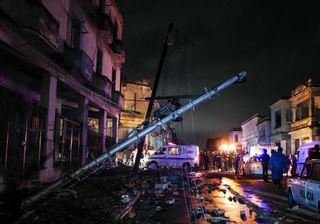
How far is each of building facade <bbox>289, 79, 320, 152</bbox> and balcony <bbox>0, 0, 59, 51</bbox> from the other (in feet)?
106

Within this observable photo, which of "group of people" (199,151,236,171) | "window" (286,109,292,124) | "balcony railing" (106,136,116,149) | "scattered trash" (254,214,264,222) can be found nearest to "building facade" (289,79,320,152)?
"window" (286,109,292,124)

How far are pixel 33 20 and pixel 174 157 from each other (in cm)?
2230

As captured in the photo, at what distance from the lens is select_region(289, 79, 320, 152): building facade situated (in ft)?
126

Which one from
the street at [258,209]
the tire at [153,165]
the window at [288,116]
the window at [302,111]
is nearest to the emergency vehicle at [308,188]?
the street at [258,209]

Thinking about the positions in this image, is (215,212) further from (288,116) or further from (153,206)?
(288,116)

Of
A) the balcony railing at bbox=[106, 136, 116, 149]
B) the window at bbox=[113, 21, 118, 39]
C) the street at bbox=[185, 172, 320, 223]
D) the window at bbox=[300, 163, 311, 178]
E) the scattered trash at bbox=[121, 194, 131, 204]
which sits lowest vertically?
the street at bbox=[185, 172, 320, 223]

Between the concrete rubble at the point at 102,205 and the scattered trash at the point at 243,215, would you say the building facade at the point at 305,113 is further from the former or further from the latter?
the scattered trash at the point at 243,215

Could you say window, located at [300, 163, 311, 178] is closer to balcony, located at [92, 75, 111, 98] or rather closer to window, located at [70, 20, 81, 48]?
window, located at [70, 20, 81, 48]

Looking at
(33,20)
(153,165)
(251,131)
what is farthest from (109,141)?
(251,131)

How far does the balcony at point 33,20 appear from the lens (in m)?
10.4

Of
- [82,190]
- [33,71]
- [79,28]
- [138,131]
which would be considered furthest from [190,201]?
[79,28]

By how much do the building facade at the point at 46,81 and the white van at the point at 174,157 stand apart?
9127 mm

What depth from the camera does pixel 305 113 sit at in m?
44.2

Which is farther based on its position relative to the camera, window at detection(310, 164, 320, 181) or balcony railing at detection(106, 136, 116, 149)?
balcony railing at detection(106, 136, 116, 149)
